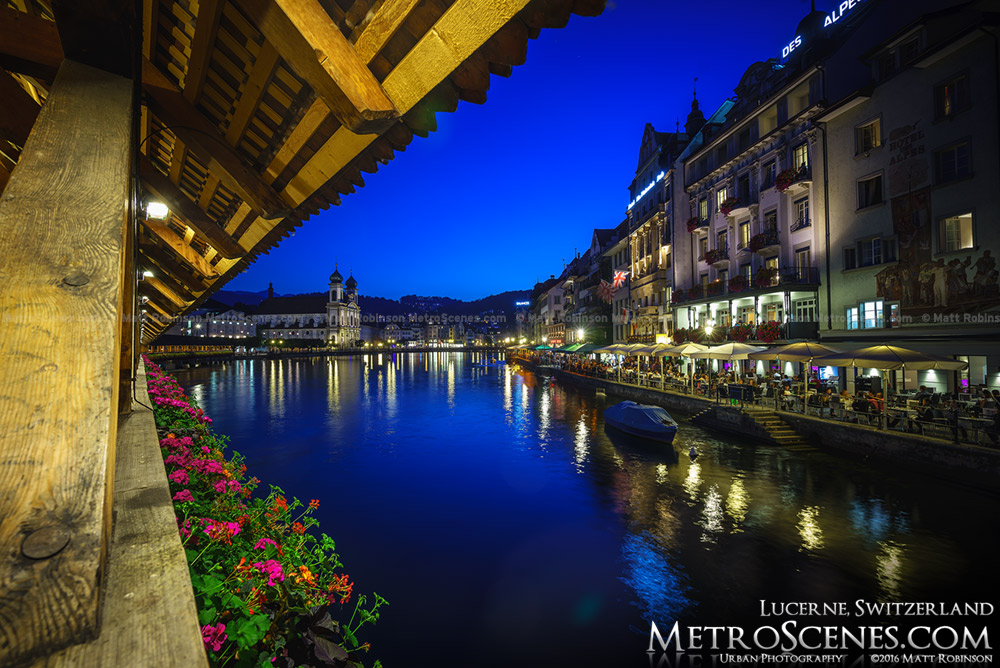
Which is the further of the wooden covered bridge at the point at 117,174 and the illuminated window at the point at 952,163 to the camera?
the illuminated window at the point at 952,163

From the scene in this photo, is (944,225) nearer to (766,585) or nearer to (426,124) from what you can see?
(766,585)

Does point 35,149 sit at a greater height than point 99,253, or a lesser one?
greater

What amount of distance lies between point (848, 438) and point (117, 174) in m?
23.2

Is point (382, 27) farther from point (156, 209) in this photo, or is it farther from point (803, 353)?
point (803, 353)

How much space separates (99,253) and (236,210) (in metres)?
6.26

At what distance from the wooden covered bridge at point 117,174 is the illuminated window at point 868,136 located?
27.9 meters

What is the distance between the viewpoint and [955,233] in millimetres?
19422

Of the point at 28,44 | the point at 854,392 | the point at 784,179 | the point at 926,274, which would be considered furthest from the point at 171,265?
the point at 784,179

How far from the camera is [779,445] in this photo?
68.1 feet

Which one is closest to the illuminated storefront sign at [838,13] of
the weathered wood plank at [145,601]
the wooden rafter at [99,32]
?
the wooden rafter at [99,32]

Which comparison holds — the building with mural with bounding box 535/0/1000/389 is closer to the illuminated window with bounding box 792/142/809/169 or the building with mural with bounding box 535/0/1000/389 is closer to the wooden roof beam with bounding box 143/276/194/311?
the illuminated window with bounding box 792/142/809/169

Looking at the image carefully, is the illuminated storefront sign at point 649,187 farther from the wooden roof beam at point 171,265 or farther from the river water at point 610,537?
the wooden roof beam at point 171,265

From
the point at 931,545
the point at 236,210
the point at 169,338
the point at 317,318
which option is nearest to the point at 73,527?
the point at 236,210

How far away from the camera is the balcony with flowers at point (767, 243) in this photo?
1166 inches
